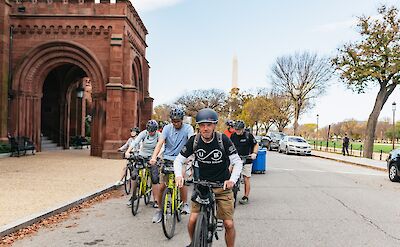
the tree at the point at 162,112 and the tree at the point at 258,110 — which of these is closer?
the tree at the point at 258,110

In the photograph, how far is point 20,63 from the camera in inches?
850

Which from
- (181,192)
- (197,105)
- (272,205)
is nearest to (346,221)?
(272,205)

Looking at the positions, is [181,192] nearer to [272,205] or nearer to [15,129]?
[272,205]

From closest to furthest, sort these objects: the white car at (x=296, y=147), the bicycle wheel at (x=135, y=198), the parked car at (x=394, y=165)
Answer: the bicycle wheel at (x=135, y=198) < the parked car at (x=394, y=165) < the white car at (x=296, y=147)

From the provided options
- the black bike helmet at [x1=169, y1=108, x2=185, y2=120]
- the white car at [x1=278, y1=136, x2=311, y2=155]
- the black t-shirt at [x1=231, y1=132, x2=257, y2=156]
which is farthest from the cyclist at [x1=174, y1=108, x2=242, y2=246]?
the white car at [x1=278, y1=136, x2=311, y2=155]

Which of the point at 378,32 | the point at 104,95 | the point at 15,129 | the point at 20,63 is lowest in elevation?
the point at 15,129

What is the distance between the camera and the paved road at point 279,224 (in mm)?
6062

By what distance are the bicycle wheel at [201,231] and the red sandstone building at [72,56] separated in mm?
16606

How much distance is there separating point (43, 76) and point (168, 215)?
18.2m

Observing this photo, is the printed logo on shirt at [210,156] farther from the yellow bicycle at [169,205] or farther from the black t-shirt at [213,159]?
the yellow bicycle at [169,205]

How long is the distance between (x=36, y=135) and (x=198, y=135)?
786 inches

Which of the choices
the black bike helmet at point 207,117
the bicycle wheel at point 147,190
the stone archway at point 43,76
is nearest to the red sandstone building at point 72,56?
the stone archway at point 43,76

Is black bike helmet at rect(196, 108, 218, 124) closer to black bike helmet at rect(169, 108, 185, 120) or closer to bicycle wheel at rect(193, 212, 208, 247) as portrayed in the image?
bicycle wheel at rect(193, 212, 208, 247)

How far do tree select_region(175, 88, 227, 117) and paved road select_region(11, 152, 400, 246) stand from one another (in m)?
66.2
